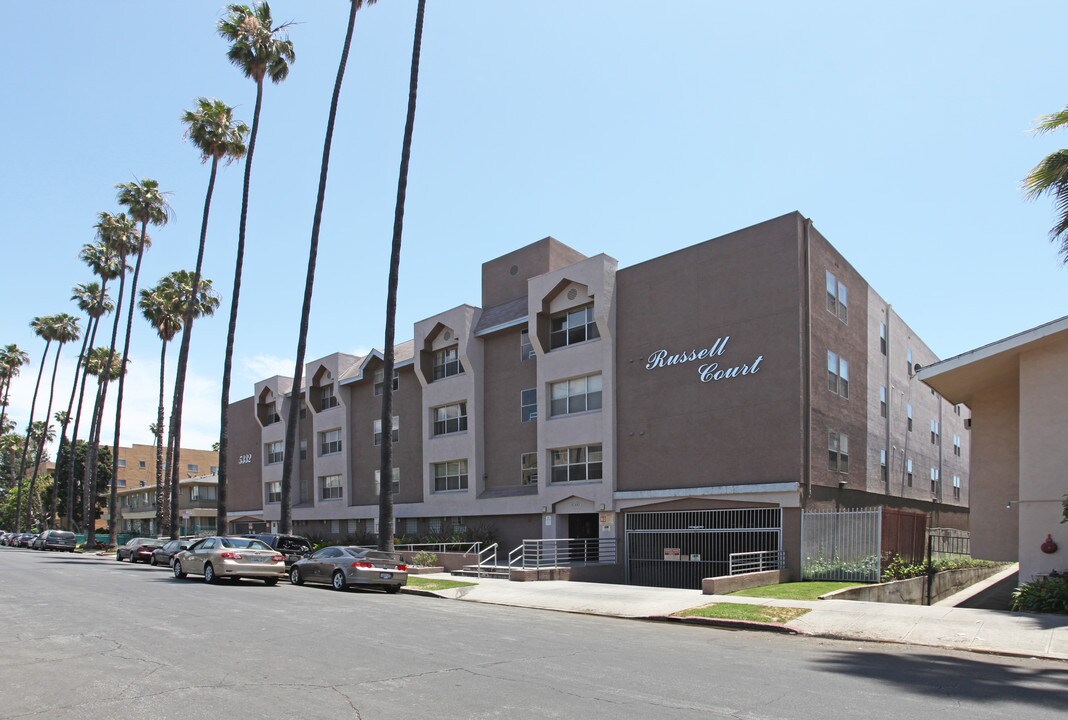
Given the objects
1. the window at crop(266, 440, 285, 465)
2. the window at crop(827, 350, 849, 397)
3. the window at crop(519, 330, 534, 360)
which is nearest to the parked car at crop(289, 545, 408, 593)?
the window at crop(519, 330, 534, 360)

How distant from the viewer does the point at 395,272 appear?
28.5m

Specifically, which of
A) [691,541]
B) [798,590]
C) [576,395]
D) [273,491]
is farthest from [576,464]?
[273,491]

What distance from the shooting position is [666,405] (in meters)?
28.2

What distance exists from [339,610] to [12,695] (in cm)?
816

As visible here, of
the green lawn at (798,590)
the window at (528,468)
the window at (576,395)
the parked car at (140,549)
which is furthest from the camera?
the parked car at (140,549)

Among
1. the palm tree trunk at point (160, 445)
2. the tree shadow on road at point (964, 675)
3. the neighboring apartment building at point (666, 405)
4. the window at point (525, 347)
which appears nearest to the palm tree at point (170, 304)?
the palm tree trunk at point (160, 445)

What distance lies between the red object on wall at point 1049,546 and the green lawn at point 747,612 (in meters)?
6.31

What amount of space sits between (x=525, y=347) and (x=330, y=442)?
1819 cm

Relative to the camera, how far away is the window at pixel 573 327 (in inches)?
1236

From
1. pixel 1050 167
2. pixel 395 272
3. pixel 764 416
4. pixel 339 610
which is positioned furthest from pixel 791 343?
pixel 339 610

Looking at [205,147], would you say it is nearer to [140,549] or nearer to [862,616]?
[140,549]

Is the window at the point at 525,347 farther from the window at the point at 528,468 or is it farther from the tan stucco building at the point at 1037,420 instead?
the tan stucco building at the point at 1037,420

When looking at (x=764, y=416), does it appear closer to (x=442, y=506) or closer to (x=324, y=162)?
(x=442, y=506)

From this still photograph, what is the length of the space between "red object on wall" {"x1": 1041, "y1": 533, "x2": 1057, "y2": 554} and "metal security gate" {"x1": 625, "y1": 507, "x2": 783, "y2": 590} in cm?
754
